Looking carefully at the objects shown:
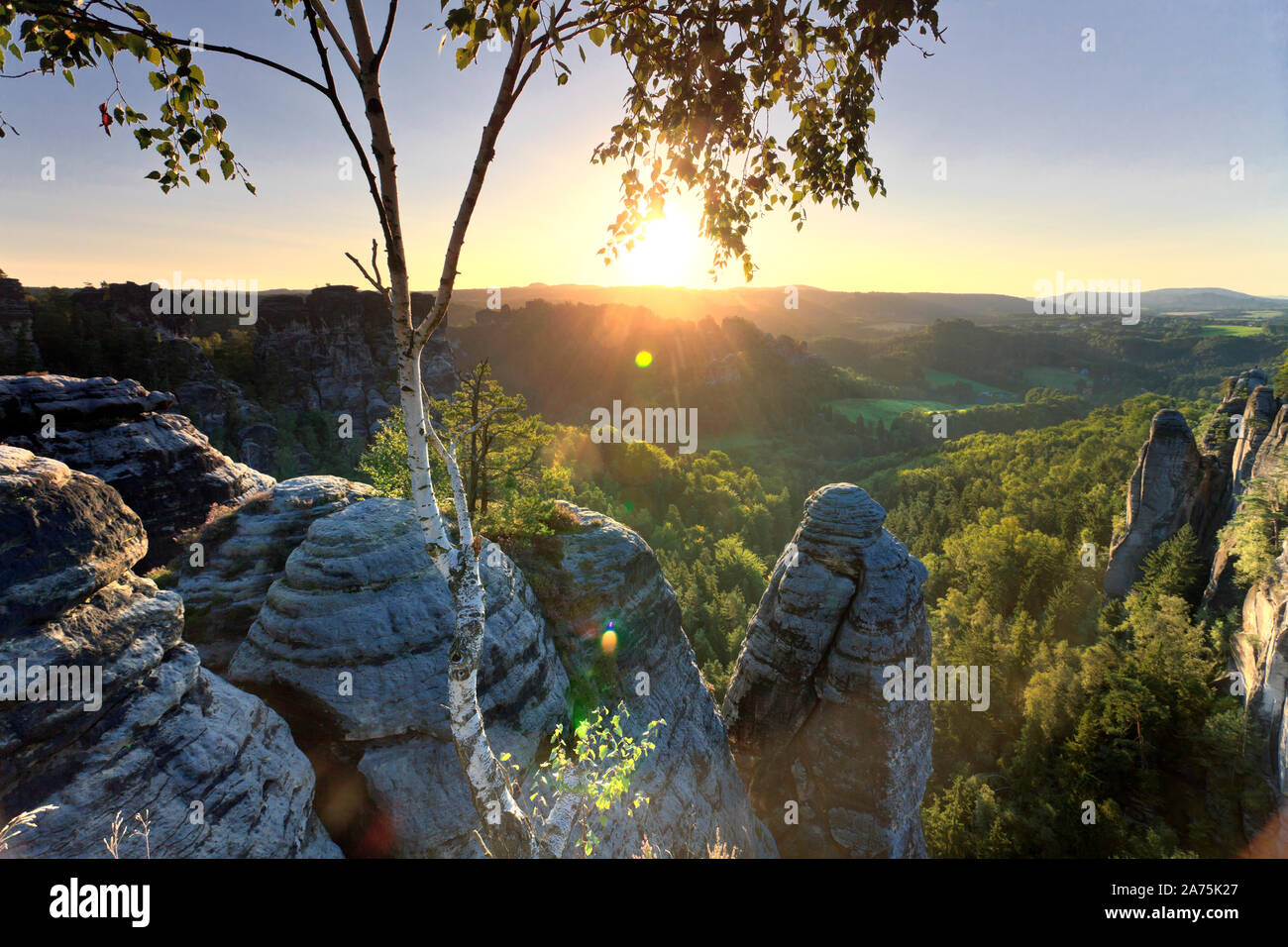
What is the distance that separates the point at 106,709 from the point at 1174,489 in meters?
53.2

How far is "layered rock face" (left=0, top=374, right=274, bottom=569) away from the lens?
19.7m

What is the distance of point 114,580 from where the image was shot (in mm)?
6754

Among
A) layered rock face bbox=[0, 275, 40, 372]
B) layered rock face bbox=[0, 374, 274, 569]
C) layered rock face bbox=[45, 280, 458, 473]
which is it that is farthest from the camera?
layered rock face bbox=[45, 280, 458, 473]

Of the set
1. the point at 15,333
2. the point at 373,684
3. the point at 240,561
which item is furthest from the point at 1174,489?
the point at 15,333

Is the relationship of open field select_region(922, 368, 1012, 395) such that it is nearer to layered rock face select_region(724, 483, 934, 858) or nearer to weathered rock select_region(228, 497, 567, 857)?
layered rock face select_region(724, 483, 934, 858)

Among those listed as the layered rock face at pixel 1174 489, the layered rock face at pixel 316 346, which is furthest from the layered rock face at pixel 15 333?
the layered rock face at pixel 1174 489

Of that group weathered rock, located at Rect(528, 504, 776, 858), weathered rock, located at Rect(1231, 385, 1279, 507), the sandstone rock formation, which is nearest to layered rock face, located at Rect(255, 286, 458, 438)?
weathered rock, located at Rect(528, 504, 776, 858)

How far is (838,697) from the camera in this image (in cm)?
1645

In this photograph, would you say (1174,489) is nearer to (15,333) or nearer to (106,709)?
(106,709)

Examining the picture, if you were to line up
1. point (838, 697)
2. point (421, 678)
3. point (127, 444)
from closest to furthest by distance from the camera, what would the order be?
point (421, 678)
point (838, 697)
point (127, 444)

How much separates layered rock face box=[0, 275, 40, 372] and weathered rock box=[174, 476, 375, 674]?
4062cm
